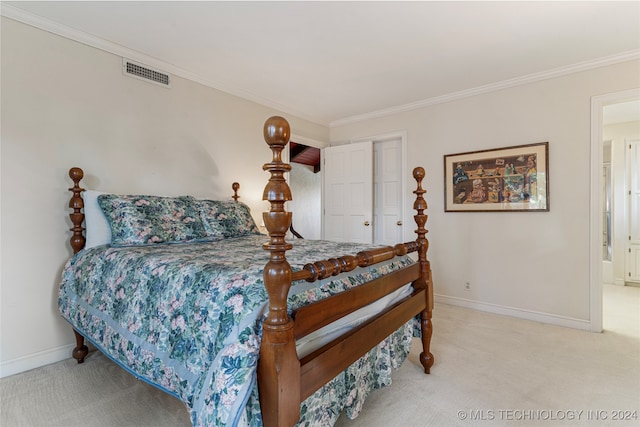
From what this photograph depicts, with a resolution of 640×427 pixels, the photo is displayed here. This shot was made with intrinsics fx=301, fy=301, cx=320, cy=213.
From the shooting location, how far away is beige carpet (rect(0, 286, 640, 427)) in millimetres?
1602

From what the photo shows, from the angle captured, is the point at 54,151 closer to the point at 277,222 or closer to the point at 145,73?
the point at 145,73

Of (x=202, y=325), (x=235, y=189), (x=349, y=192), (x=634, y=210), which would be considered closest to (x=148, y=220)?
(x=235, y=189)

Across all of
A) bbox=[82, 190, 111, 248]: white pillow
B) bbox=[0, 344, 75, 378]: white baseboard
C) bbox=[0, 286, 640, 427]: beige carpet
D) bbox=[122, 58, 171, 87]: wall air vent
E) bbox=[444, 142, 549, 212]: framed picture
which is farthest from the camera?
bbox=[444, 142, 549, 212]: framed picture

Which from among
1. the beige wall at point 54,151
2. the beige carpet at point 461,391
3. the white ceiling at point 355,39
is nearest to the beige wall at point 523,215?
the white ceiling at point 355,39

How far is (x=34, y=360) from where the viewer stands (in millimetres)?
2146

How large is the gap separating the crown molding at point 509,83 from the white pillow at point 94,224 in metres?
3.34

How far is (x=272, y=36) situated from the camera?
2371 mm

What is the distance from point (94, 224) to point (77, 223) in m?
0.15

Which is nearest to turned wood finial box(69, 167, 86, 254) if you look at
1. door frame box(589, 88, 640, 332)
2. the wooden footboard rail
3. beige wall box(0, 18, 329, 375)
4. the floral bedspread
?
beige wall box(0, 18, 329, 375)

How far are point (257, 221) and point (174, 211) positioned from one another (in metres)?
1.21

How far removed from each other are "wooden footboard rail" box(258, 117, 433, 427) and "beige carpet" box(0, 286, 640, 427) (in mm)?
577

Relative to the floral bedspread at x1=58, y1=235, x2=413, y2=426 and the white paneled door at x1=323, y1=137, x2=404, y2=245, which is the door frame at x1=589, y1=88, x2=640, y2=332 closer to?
the white paneled door at x1=323, y1=137, x2=404, y2=245

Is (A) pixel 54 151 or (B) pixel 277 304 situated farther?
(A) pixel 54 151

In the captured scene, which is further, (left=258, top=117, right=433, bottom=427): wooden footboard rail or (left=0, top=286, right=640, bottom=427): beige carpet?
(left=0, top=286, right=640, bottom=427): beige carpet
